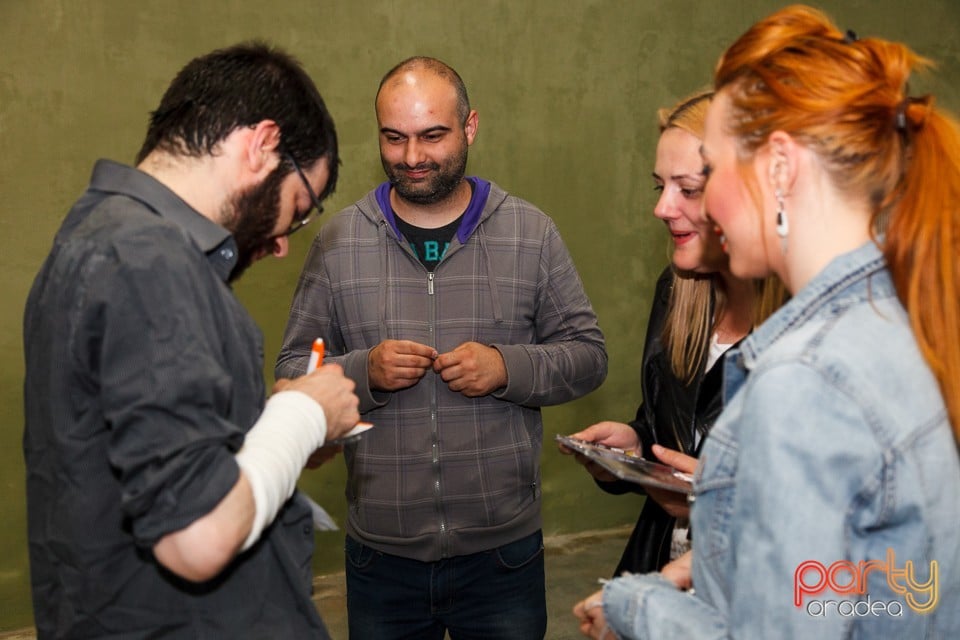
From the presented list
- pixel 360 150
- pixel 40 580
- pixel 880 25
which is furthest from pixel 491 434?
pixel 880 25

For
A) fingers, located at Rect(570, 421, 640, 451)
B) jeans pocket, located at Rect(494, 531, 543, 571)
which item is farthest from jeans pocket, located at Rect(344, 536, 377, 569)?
fingers, located at Rect(570, 421, 640, 451)

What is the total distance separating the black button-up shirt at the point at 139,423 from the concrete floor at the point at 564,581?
2.82m

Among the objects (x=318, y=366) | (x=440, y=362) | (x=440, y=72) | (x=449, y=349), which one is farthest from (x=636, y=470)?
(x=440, y=72)

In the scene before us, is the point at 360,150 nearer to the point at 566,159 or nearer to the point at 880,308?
the point at 566,159

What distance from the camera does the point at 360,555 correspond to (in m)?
2.82

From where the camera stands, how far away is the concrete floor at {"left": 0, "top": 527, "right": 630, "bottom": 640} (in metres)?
4.33

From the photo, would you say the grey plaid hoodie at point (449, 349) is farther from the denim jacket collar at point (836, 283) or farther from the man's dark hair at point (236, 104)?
the denim jacket collar at point (836, 283)

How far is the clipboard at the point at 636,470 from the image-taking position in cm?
176

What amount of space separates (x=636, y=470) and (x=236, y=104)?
3.32 ft

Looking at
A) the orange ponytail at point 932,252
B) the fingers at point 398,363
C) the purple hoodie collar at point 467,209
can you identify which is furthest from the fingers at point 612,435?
the orange ponytail at point 932,252

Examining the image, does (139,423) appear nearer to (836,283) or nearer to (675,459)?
(836,283)

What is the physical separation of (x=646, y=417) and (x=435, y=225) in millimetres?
882

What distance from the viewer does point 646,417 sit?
253cm

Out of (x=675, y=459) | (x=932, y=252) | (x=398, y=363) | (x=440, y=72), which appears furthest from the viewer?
(x=440, y=72)
